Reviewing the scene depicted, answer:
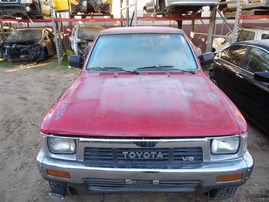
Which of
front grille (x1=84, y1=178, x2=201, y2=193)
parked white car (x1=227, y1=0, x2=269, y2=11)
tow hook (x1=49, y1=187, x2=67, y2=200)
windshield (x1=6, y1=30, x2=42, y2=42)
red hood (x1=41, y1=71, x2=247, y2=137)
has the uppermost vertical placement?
parked white car (x1=227, y1=0, x2=269, y2=11)

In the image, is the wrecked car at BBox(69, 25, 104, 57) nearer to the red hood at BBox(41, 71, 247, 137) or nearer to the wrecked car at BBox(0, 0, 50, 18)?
the wrecked car at BBox(0, 0, 50, 18)

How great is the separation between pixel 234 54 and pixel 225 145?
3448mm

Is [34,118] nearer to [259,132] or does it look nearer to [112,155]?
[112,155]

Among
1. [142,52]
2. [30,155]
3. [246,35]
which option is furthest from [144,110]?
[246,35]

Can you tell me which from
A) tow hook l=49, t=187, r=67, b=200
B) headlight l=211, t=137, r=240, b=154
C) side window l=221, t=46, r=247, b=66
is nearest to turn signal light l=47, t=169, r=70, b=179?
tow hook l=49, t=187, r=67, b=200

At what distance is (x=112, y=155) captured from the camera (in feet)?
6.75

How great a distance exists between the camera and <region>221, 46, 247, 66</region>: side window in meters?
4.70

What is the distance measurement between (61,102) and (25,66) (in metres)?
9.14

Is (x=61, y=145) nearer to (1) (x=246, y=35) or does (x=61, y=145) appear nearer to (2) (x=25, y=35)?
(1) (x=246, y=35)

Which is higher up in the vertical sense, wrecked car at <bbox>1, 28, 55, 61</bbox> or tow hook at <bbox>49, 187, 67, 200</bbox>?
wrecked car at <bbox>1, 28, 55, 61</bbox>

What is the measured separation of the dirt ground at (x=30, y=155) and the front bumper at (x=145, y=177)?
0.64 metres

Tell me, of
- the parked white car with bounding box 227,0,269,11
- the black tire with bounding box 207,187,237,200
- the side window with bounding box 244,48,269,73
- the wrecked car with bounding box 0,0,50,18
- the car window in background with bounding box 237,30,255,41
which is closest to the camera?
the black tire with bounding box 207,187,237,200

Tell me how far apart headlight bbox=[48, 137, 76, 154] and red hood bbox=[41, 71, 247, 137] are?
7 cm

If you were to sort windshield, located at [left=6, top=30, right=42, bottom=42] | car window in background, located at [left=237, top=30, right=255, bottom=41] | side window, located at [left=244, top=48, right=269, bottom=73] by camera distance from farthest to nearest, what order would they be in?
windshield, located at [left=6, top=30, right=42, bottom=42] < car window in background, located at [left=237, top=30, right=255, bottom=41] < side window, located at [left=244, top=48, right=269, bottom=73]
